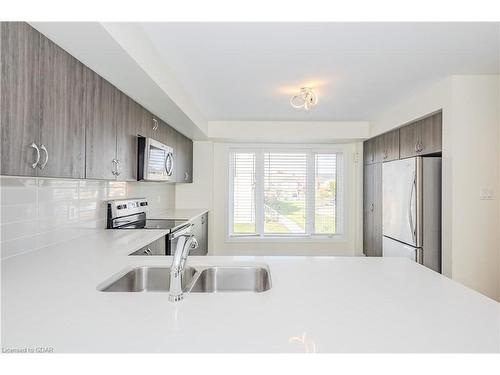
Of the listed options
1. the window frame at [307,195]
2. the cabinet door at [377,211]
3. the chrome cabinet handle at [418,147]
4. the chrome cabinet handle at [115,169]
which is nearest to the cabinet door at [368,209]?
the cabinet door at [377,211]

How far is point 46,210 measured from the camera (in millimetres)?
1889

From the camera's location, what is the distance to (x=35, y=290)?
1.10 metres

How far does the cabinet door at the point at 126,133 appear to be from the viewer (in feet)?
7.32

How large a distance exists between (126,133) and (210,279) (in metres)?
1.46

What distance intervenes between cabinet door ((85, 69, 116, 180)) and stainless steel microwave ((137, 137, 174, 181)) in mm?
511

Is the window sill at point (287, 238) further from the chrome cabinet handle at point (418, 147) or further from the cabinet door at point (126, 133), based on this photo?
the cabinet door at point (126, 133)

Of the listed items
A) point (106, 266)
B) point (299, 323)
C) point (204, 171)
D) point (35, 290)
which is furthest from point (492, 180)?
point (204, 171)

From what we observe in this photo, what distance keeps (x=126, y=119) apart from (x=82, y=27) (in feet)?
3.51

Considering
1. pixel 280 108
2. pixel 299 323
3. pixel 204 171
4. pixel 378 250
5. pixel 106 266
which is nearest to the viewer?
pixel 299 323

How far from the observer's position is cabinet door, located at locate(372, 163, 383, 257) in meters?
4.27

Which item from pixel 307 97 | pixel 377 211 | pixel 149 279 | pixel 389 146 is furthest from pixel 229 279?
pixel 377 211

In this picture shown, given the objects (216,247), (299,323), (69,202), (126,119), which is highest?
(126,119)

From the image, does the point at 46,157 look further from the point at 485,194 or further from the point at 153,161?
the point at 485,194

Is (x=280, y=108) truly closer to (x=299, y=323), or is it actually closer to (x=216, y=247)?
(x=216, y=247)
